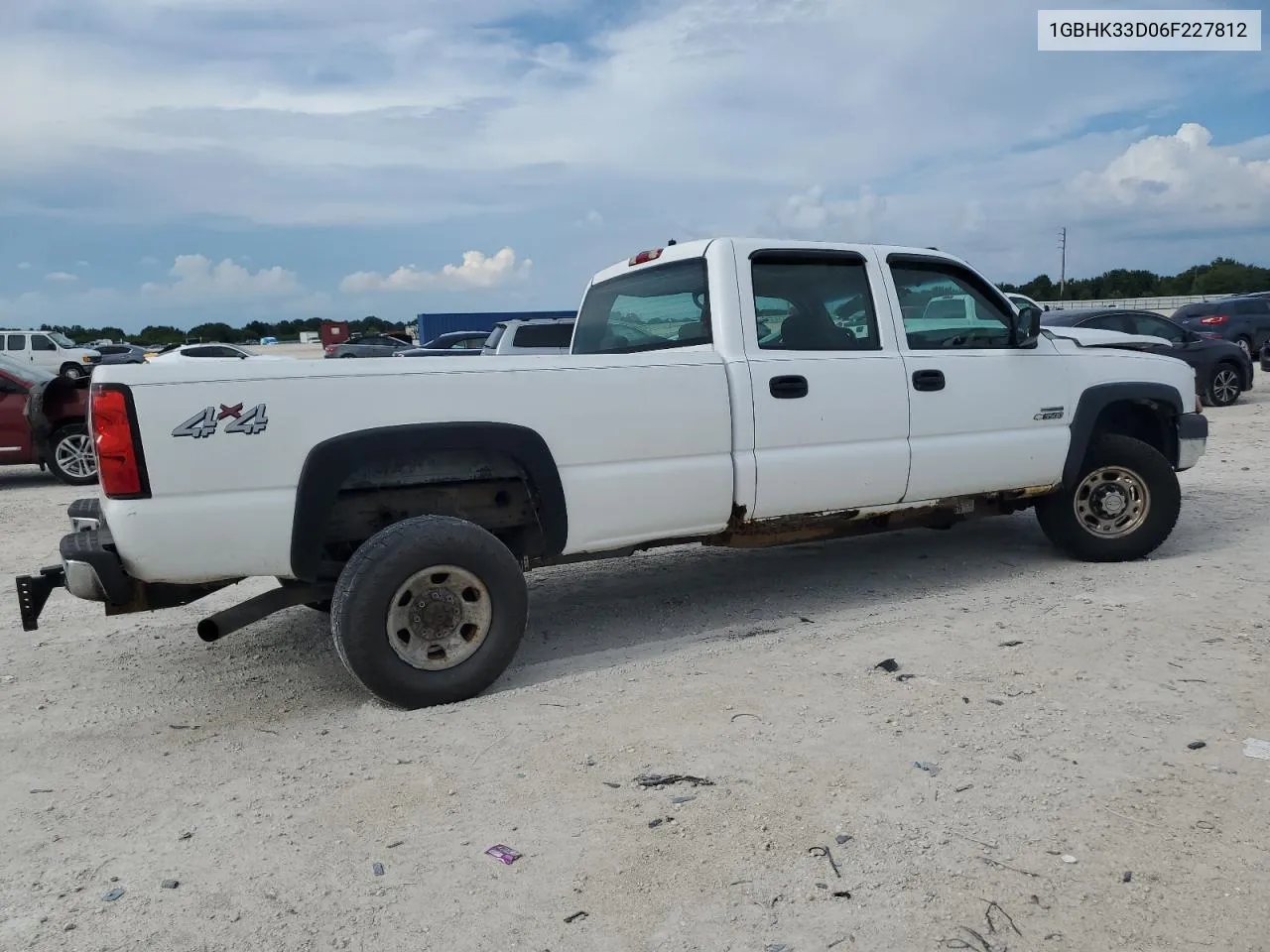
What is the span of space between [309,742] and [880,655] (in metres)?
2.39

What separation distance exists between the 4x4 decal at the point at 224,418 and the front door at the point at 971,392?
3.15 metres

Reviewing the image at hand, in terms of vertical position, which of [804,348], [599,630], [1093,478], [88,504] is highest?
[804,348]

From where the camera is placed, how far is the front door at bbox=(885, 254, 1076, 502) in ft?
17.2

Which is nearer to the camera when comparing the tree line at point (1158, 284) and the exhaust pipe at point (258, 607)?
the exhaust pipe at point (258, 607)

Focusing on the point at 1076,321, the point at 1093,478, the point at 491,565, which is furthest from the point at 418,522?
the point at 1076,321

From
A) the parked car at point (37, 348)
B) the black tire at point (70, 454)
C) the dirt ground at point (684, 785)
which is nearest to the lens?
the dirt ground at point (684, 785)

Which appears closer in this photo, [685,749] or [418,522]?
[685,749]

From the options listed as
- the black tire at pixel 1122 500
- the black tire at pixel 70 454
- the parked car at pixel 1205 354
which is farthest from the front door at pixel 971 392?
the parked car at pixel 1205 354

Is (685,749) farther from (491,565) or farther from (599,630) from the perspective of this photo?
(599,630)

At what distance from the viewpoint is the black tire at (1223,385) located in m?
15.1

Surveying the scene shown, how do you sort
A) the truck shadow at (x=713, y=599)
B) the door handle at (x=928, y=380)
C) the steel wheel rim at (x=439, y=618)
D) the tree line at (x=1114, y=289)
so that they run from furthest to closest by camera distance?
the tree line at (x=1114, y=289)
the door handle at (x=928, y=380)
the truck shadow at (x=713, y=599)
the steel wheel rim at (x=439, y=618)

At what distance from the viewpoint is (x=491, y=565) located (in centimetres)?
407

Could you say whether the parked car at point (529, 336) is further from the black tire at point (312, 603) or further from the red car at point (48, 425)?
the black tire at point (312, 603)

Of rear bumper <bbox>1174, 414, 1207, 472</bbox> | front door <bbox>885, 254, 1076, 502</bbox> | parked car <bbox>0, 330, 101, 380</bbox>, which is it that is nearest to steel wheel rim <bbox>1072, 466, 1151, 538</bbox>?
front door <bbox>885, 254, 1076, 502</bbox>
